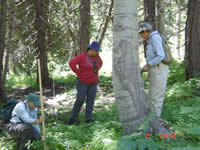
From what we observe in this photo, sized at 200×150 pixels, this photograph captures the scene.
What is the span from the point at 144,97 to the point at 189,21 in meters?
4.32

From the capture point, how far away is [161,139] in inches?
118

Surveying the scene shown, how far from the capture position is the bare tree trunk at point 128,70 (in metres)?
3.08

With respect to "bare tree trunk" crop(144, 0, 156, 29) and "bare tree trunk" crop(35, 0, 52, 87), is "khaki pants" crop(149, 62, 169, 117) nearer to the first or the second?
"bare tree trunk" crop(144, 0, 156, 29)

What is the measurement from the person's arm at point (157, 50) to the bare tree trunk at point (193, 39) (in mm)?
2978

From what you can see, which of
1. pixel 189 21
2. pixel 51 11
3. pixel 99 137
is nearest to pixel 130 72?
pixel 99 137

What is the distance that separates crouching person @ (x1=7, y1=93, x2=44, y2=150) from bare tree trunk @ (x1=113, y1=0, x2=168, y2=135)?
1.78 m

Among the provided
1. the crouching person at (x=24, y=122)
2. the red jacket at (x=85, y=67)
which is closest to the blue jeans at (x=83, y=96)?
the red jacket at (x=85, y=67)

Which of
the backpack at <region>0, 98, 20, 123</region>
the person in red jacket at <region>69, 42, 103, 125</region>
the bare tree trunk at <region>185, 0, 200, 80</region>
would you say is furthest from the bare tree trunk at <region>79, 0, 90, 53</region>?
the backpack at <region>0, 98, 20, 123</region>

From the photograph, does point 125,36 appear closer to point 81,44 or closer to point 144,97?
point 144,97

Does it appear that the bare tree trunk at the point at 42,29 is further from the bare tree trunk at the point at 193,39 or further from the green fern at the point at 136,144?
the green fern at the point at 136,144

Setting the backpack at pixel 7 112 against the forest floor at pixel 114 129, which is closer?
the forest floor at pixel 114 129

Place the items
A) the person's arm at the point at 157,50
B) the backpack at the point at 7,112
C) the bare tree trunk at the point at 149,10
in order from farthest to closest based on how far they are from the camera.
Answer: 1. the bare tree trunk at the point at 149,10
2. the backpack at the point at 7,112
3. the person's arm at the point at 157,50

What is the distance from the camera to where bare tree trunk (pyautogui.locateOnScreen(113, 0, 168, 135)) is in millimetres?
3076

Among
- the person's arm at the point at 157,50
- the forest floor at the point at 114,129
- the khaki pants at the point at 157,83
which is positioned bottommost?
the forest floor at the point at 114,129
